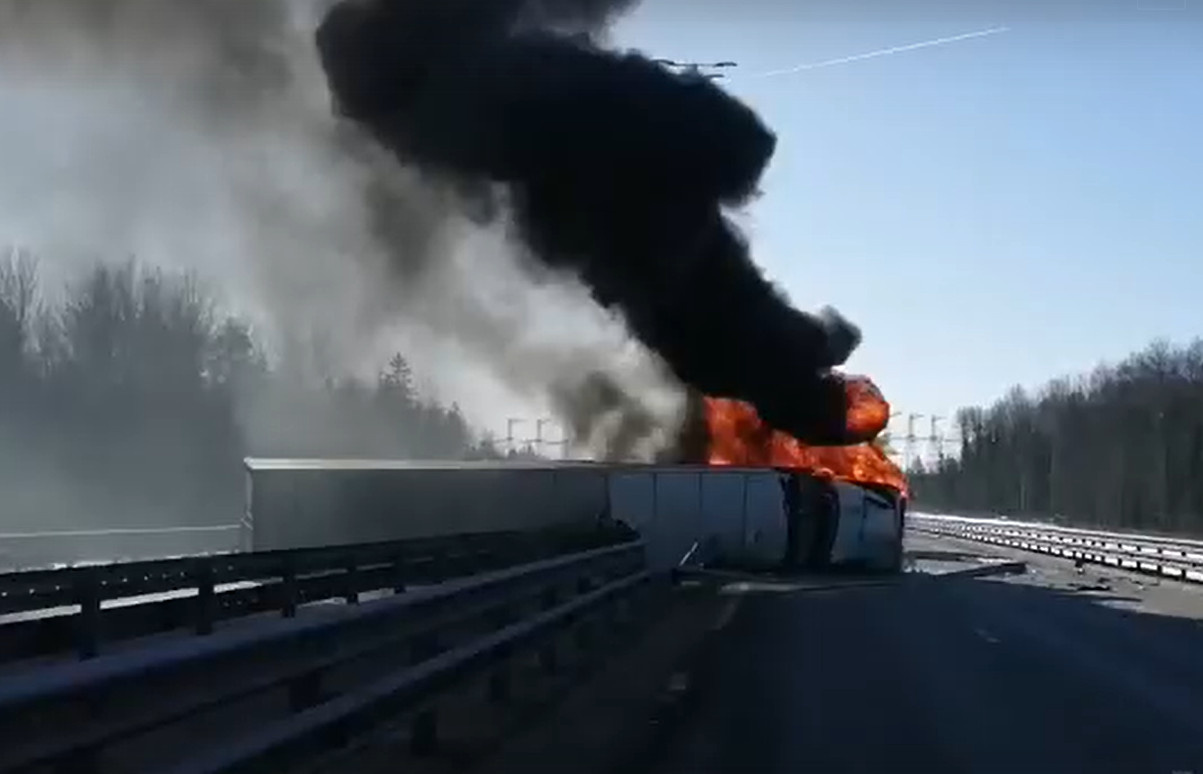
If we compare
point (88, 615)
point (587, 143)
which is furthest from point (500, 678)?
point (587, 143)

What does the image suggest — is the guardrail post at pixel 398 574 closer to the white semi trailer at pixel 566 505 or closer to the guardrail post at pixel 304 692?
the white semi trailer at pixel 566 505

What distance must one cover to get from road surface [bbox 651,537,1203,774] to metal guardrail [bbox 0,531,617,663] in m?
3.70

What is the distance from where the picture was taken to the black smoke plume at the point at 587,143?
108 ft

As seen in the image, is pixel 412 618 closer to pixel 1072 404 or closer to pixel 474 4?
pixel 474 4

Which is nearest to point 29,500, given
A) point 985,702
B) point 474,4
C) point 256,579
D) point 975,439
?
point 474,4

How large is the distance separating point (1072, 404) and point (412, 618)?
15004 cm

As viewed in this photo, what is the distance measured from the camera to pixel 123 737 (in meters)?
7.38

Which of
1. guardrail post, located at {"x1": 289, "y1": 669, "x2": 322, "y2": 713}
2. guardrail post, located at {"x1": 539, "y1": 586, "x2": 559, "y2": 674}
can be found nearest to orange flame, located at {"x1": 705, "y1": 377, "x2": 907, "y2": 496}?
guardrail post, located at {"x1": 539, "y1": 586, "x2": 559, "y2": 674}

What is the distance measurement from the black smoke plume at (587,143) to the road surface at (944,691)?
6967mm

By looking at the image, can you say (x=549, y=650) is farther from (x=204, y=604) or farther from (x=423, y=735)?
(x=423, y=735)

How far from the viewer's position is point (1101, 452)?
5635 inches

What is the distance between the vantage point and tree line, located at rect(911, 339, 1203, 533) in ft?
407

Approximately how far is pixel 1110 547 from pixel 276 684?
63.4m

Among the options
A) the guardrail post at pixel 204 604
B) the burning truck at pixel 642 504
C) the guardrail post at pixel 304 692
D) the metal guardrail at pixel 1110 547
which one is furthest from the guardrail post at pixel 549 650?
the metal guardrail at pixel 1110 547
